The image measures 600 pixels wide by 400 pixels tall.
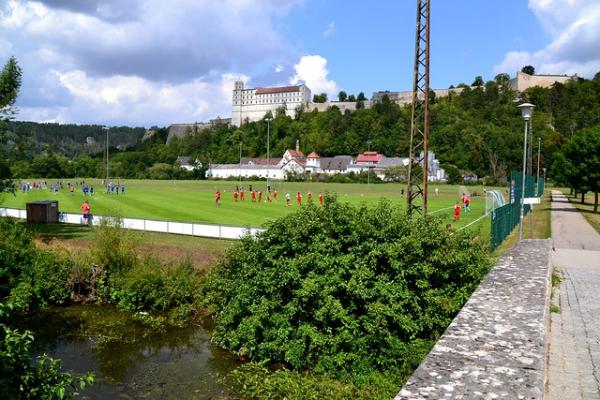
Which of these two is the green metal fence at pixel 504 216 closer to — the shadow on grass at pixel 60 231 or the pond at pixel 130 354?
the pond at pixel 130 354

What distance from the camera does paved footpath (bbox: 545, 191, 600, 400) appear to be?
677 centimetres

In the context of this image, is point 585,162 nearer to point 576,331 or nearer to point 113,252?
point 576,331

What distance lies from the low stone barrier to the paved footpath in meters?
1.18

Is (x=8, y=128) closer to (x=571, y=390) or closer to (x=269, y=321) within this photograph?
(x=269, y=321)

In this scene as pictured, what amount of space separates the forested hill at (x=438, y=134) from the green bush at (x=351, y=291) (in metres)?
97.1

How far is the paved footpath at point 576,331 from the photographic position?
677cm

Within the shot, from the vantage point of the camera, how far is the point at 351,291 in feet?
39.4

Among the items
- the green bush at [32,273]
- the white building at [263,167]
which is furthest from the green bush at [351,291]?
the white building at [263,167]

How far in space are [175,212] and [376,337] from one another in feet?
101

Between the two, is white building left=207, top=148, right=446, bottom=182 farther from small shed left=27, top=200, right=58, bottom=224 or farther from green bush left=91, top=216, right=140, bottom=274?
green bush left=91, top=216, right=140, bottom=274

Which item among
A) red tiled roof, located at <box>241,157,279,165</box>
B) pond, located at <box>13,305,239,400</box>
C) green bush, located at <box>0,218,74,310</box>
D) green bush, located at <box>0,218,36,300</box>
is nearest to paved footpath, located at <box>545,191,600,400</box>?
pond, located at <box>13,305,239,400</box>

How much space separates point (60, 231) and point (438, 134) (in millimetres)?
120495

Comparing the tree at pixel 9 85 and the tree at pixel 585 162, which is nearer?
the tree at pixel 9 85

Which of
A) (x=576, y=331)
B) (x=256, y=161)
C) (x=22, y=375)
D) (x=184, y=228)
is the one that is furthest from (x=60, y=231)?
(x=256, y=161)
